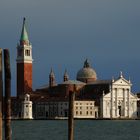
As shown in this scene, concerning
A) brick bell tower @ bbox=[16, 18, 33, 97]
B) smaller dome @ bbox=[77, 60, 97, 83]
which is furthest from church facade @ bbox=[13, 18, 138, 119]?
smaller dome @ bbox=[77, 60, 97, 83]

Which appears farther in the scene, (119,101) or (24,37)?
(24,37)

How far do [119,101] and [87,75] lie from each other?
755 centimetres

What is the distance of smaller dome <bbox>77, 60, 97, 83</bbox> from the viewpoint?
91000 millimetres

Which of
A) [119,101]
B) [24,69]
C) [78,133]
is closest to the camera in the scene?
[78,133]

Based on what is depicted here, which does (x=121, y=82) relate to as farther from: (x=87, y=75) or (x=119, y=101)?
(x=87, y=75)

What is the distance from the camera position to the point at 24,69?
276 feet

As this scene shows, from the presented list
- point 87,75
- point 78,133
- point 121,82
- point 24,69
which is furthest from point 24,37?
point 78,133

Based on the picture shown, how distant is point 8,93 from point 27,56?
7222 cm

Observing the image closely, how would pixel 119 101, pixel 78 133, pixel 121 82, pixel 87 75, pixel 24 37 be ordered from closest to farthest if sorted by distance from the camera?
pixel 78 133
pixel 119 101
pixel 121 82
pixel 24 37
pixel 87 75

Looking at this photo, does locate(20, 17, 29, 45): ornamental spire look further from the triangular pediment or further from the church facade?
the triangular pediment

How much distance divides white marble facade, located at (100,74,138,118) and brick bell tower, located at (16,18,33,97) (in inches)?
386

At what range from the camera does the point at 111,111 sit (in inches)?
3327

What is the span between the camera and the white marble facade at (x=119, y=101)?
8438cm

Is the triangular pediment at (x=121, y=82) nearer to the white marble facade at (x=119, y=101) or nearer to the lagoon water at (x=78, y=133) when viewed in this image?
the white marble facade at (x=119, y=101)
